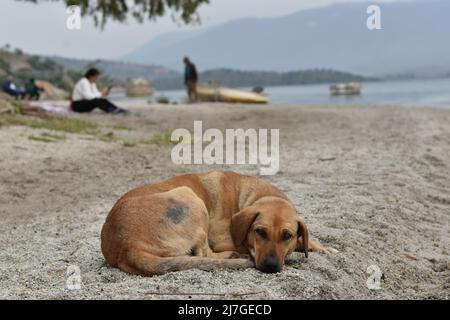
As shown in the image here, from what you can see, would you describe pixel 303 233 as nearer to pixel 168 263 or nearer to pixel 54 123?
pixel 168 263

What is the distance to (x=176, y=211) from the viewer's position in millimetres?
5391

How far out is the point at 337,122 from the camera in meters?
19.9

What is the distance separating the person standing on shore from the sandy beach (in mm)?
12940

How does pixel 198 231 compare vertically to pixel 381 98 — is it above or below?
above

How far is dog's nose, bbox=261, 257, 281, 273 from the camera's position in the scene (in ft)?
16.2

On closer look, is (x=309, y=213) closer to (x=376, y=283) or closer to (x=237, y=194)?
(x=237, y=194)

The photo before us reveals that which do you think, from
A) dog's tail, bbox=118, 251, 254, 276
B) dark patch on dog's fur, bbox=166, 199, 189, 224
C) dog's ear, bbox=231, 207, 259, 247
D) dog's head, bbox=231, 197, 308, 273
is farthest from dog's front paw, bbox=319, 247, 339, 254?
dark patch on dog's fur, bbox=166, 199, 189, 224

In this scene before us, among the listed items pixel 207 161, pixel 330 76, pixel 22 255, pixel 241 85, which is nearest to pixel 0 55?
pixel 241 85

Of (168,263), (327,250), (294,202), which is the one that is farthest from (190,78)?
(168,263)

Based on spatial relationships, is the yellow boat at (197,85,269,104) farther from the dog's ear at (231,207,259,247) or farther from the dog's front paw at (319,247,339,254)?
the dog's ear at (231,207,259,247)

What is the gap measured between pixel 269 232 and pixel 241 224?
344 mm

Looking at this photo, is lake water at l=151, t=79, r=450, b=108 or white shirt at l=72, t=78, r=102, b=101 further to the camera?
lake water at l=151, t=79, r=450, b=108

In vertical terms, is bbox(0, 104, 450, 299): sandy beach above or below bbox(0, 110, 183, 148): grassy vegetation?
below
